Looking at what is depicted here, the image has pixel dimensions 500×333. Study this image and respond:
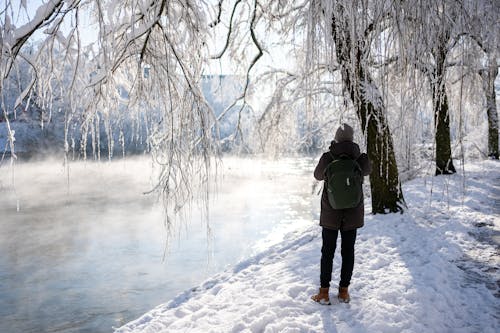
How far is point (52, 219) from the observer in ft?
52.4

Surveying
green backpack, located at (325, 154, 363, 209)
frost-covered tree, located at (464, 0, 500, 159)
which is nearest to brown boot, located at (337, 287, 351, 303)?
green backpack, located at (325, 154, 363, 209)

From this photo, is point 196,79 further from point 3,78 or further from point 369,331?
point 369,331

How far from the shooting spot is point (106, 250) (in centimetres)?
1165

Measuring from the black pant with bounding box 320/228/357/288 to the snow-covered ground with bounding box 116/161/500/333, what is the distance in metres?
0.31

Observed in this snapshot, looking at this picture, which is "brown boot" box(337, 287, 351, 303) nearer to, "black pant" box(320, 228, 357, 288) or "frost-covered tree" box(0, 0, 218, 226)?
"black pant" box(320, 228, 357, 288)

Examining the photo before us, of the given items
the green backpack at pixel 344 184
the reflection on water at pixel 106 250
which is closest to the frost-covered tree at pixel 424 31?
the green backpack at pixel 344 184

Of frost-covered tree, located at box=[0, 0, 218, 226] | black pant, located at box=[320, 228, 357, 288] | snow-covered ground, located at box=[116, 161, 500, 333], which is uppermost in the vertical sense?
frost-covered tree, located at box=[0, 0, 218, 226]

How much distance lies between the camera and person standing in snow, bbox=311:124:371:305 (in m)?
3.52

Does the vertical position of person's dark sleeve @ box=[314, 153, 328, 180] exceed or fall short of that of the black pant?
it exceeds it

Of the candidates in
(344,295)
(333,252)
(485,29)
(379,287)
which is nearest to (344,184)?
(333,252)

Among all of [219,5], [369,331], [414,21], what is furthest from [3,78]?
[369,331]

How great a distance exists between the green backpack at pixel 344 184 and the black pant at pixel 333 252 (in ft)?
1.03

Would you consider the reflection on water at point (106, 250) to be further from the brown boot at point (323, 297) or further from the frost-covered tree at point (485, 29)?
the frost-covered tree at point (485, 29)

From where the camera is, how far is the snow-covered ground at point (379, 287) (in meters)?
3.43
